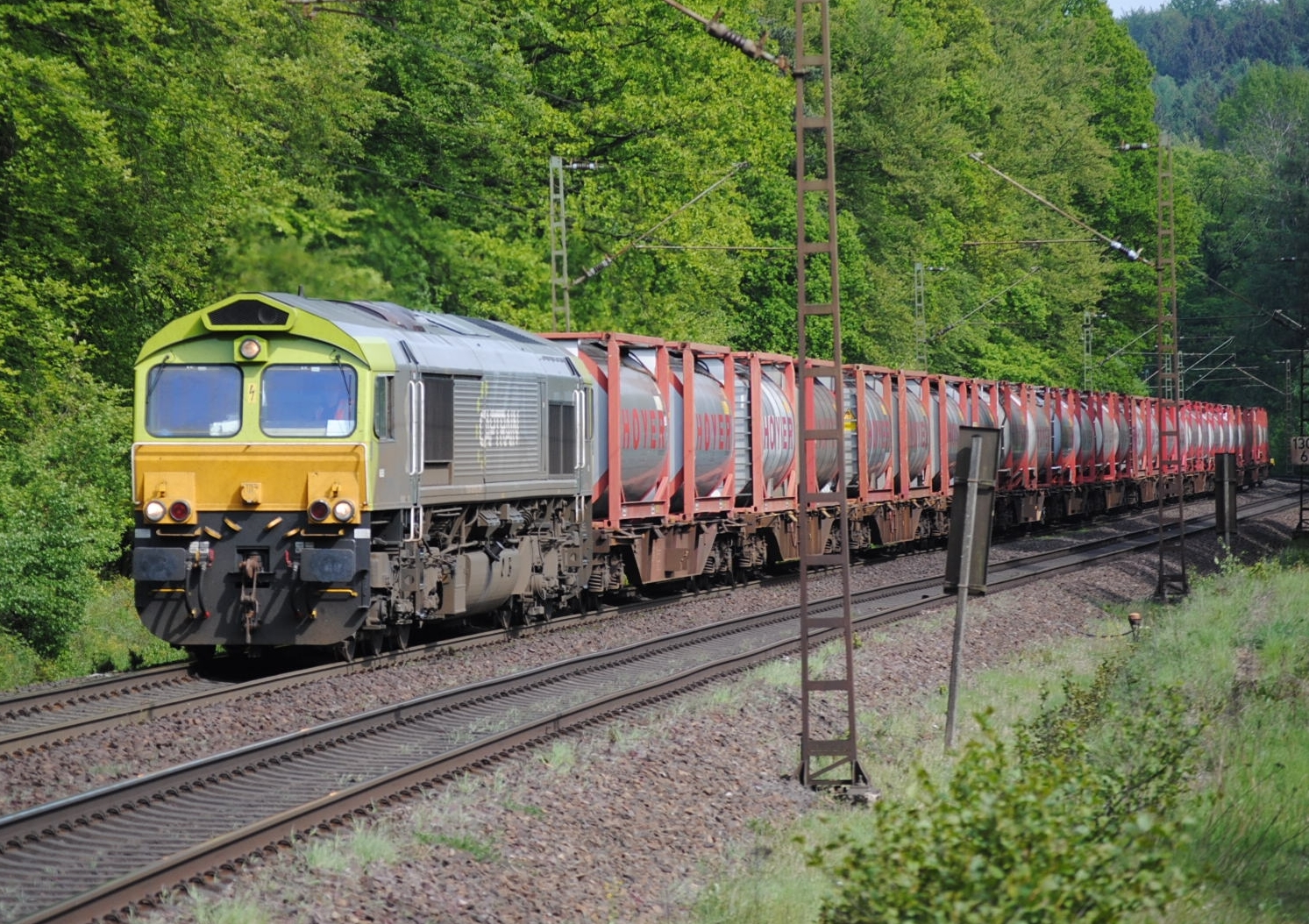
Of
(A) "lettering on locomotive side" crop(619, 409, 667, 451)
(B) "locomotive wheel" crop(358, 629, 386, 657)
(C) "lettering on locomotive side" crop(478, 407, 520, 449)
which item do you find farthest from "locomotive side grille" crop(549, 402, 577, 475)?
(B) "locomotive wheel" crop(358, 629, 386, 657)

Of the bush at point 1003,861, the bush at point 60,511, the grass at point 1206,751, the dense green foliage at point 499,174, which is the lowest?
the grass at point 1206,751

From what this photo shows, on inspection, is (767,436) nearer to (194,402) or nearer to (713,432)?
(713,432)

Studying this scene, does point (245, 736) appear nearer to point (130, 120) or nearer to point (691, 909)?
point (691, 909)

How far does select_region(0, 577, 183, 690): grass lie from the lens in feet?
57.8

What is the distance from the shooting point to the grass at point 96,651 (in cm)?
1762

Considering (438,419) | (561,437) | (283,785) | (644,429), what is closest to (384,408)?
(438,419)

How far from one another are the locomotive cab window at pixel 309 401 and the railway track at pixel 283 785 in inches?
120

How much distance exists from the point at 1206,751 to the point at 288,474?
880cm

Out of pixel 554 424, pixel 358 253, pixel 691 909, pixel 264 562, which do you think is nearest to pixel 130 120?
pixel 358 253

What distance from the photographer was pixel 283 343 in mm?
16453

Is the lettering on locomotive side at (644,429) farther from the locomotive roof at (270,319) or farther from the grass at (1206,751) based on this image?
the grass at (1206,751)

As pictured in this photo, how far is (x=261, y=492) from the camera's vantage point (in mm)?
16125

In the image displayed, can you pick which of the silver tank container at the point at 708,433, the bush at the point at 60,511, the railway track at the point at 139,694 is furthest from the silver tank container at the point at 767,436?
the railway track at the point at 139,694

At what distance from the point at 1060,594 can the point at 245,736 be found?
1712 centimetres
